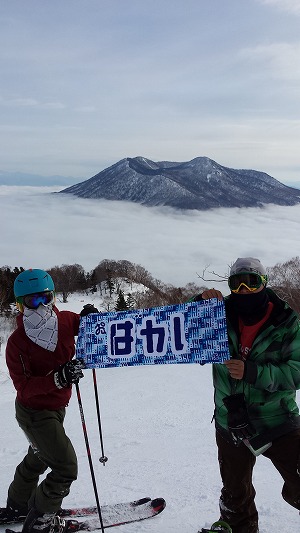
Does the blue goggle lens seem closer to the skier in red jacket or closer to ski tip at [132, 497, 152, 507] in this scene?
the skier in red jacket

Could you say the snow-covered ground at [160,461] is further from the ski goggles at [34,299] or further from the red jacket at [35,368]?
the ski goggles at [34,299]

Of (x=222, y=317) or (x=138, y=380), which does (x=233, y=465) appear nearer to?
(x=222, y=317)

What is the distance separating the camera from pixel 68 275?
9956 cm

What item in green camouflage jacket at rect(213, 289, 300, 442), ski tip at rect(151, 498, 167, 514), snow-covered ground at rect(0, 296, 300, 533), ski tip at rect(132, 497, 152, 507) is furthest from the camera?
ski tip at rect(132, 497, 152, 507)

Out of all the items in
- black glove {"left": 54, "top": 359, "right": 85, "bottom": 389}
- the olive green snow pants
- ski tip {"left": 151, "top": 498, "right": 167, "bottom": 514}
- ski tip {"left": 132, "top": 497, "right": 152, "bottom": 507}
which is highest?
black glove {"left": 54, "top": 359, "right": 85, "bottom": 389}

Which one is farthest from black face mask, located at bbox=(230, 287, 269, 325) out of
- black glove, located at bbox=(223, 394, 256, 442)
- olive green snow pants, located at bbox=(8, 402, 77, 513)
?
olive green snow pants, located at bbox=(8, 402, 77, 513)

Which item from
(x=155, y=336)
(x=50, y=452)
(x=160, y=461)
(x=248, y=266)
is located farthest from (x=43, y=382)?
(x=160, y=461)

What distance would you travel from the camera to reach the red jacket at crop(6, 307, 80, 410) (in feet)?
11.5

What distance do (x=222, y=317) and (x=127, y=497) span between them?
259cm

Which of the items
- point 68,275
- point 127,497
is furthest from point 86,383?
point 68,275

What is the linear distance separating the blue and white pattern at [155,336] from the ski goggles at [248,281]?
0.26 m

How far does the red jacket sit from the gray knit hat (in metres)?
1.64

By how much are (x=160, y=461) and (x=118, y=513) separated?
139 cm

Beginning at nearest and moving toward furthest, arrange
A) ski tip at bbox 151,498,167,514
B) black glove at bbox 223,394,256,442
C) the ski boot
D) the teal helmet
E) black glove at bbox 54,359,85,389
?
1. black glove at bbox 223,394,256,442
2. the ski boot
3. black glove at bbox 54,359,85,389
4. the teal helmet
5. ski tip at bbox 151,498,167,514
